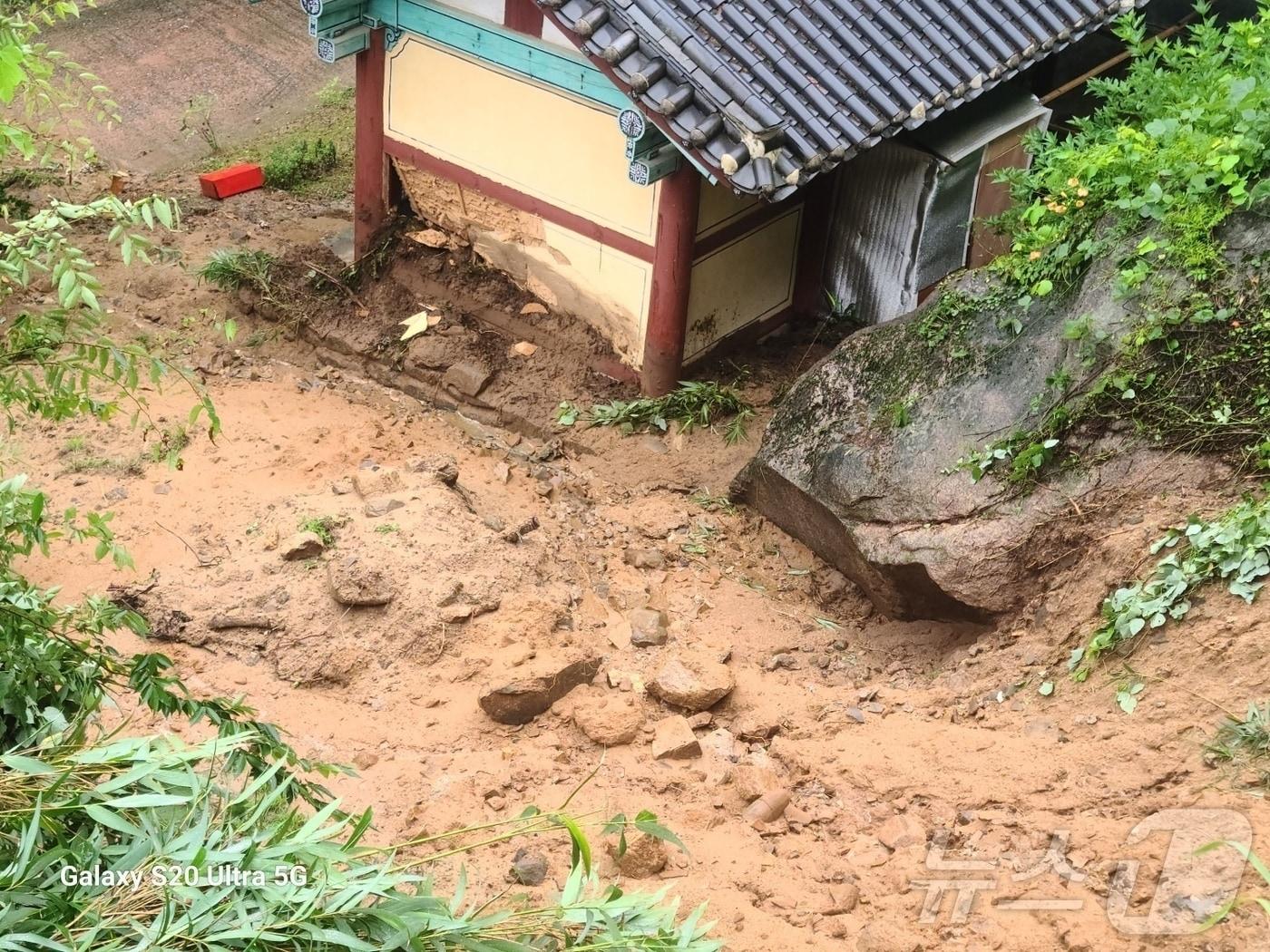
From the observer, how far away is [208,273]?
34.7 ft

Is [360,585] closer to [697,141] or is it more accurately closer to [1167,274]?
[697,141]

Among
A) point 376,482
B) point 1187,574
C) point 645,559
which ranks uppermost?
point 1187,574

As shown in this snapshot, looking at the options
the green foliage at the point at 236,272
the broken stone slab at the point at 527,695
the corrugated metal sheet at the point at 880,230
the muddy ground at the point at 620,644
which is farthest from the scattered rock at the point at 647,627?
the green foliage at the point at 236,272

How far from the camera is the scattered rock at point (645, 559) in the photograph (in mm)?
7758

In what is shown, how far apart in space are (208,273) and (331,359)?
140 cm

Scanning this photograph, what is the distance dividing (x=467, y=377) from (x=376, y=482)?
191 centimetres

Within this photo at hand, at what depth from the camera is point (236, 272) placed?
10.6 metres

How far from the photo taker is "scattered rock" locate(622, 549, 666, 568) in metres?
7.76

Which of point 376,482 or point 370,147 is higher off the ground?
point 370,147

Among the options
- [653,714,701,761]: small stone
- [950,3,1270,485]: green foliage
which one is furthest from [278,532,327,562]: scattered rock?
[950,3,1270,485]: green foliage

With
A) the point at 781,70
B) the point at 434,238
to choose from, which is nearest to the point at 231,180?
the point at 434,238

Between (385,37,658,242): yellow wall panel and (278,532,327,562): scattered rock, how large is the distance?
3.24m

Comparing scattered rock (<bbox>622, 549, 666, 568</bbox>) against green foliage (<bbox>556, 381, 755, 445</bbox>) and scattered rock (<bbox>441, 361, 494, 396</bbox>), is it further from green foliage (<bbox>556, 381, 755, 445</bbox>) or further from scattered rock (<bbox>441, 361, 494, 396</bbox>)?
scattered rock (<bbox>441, 361, 494, 396</bbox>)

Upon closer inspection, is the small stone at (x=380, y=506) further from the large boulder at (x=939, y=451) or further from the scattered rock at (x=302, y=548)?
the large boulder at (x=939, y=451)
